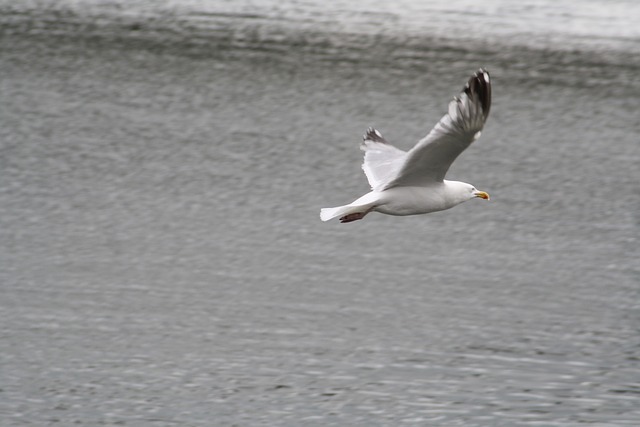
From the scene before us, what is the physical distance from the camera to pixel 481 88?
10.6 m

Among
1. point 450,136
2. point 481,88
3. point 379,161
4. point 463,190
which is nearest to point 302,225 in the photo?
point 379,161

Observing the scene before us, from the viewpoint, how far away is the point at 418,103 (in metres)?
29.0

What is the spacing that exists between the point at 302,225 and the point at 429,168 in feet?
36.0

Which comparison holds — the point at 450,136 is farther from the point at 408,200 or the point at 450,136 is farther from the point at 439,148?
the point at 408,200

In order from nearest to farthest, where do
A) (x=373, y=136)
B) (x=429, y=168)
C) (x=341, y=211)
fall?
(x=341, y=211) → (x=429, y=168) → (x=373, y=136)

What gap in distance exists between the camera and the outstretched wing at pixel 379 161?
12338 millimetres

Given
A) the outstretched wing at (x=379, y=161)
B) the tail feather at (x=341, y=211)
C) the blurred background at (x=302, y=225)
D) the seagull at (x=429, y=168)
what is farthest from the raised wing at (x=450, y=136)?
the blurred background at (x=302, y=225)

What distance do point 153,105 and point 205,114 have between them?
51.2 inches

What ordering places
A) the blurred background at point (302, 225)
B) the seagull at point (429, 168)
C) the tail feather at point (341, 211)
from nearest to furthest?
the seagull at point (429, 168)
the tail feather at point (341, 211)
the blurred background at point (302, 225)

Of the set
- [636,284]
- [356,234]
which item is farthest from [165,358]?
[636,284]

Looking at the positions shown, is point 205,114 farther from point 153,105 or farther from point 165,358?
point 165,358

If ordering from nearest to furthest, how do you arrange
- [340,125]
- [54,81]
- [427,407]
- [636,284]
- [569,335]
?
1. [427,407]
2. [569,335]
3. [636,284]
4. [340,125]
5. [54,81]

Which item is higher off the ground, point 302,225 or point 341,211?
point 341,211

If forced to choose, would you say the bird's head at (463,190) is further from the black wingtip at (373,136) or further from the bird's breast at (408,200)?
the black wingtip at (373,136)
